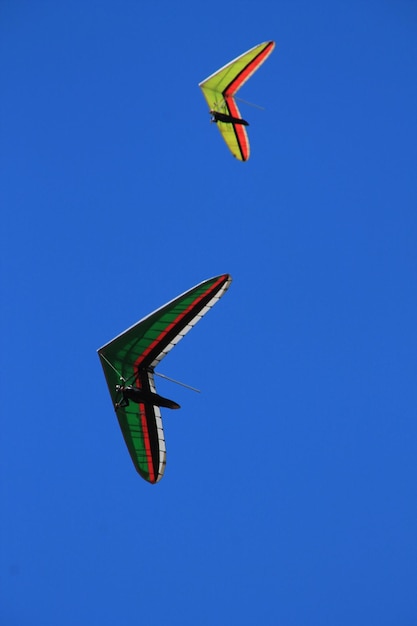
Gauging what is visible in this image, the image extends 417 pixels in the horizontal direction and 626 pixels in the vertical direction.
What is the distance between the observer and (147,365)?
19.2 meters

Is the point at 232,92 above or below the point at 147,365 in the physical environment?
above

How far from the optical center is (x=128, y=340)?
1852 centimetres

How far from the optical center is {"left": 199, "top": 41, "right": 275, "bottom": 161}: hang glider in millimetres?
30297

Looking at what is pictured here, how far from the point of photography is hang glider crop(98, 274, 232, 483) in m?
17.9

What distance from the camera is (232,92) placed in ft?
106

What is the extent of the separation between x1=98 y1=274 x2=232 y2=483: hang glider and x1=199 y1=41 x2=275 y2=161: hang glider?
16.2 meters

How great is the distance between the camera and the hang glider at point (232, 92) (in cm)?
3030

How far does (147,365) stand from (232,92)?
18.9 metres

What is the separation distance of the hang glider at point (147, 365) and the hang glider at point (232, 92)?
16.2m

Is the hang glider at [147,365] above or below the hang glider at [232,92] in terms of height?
below

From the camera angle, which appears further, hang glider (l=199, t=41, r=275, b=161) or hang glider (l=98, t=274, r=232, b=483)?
hang glider (l=199, t=41, r=275, b=161)

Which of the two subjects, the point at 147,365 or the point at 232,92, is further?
the point at 232,92

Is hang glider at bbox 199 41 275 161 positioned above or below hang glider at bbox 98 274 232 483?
above

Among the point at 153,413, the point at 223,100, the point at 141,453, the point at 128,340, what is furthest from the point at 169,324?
the point at 223,100
